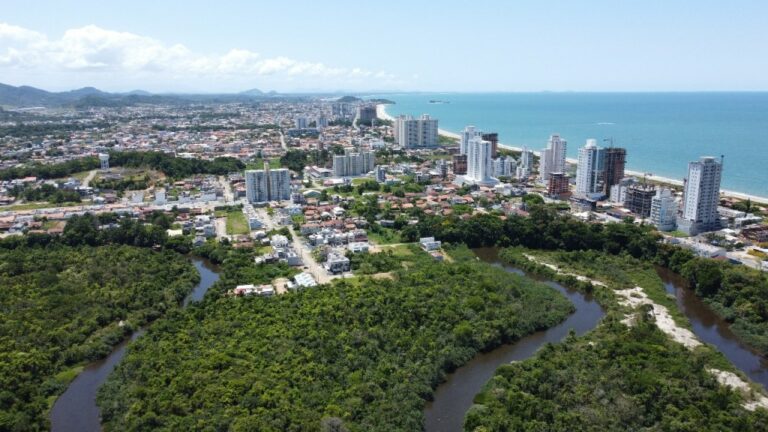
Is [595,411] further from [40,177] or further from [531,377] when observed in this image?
[40,177]

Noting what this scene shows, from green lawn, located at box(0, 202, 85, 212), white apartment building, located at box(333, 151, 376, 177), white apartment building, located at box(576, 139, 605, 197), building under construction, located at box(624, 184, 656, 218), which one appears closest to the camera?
building under construction, located at box(624, 184, 656, 218)

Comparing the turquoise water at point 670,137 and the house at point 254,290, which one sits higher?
the turquoise water at point 670,137

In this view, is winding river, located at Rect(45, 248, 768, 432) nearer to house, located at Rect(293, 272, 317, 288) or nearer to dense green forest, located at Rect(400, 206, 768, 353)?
dense green forest, located at Rect(400, 206, 768, 353)

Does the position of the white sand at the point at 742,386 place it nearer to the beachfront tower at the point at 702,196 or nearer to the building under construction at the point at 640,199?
the beachfront tower at the point at 702,196

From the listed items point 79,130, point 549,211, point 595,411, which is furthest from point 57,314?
point 79,130

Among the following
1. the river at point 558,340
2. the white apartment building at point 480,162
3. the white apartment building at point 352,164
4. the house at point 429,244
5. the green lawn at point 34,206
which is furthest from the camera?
the white apartment building at point 352,164

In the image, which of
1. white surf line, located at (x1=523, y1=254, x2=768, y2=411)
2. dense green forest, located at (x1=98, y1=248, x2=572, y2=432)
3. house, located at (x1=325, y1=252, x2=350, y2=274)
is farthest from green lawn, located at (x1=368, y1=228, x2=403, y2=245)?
white surf line, located at (x1=523, y1=254, x2=768, y2=411)

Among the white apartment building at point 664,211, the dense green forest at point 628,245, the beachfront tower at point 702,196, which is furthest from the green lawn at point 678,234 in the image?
the dense green forest at point 628,245
